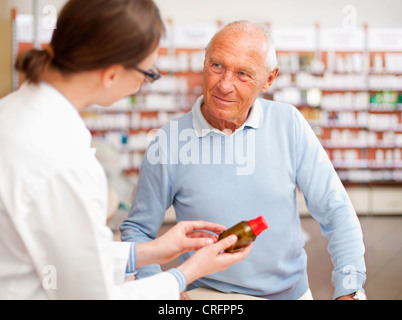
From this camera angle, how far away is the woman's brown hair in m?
1.01

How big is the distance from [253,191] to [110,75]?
2.65ft

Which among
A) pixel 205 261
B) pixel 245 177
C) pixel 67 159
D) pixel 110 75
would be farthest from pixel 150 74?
pixel 245 177

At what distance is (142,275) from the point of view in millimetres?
1644

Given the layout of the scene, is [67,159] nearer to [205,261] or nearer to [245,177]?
[205,261]

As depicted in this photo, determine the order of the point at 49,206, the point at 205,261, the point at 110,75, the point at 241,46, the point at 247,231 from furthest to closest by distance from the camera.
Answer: the point at 241,46 < the point at 247,231 < the point at 205,261 < the point at 110,75 < the point at 49,206

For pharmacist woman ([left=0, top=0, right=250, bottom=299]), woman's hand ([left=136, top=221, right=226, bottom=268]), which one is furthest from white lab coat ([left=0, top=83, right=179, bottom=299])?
woman's hand ([left=136, top=221, right=226, bottom=268])

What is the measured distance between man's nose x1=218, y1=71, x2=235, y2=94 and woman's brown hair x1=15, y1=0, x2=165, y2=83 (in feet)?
2.13

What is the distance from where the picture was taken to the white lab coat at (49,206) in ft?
3.03

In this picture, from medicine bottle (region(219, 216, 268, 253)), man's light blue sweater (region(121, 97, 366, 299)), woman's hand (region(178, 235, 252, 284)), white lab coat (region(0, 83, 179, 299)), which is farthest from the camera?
man's light blue sweater (region(121, 97, 366, 299))

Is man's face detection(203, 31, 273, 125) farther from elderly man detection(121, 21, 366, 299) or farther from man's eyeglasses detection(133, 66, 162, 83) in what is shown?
man's eyeglasses detection(133, 66, 162, 83)

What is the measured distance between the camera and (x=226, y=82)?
1.71 m

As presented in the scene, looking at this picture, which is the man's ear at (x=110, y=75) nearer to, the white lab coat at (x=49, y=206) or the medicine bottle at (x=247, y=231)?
the white lab coat at (x=49, y=206)

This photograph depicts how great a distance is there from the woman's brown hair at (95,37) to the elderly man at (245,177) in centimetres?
69
